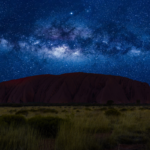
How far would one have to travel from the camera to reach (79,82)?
7512cm

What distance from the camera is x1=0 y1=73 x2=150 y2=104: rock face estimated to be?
6706 centimetres

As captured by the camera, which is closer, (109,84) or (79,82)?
(109,84)

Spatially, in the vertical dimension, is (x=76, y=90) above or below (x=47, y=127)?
above

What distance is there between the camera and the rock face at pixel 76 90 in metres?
67.1

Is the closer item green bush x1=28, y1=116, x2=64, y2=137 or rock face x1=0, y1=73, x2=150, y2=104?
green bush x1=28, y1=116, x2=64, y2=137

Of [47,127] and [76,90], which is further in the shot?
[76,90]

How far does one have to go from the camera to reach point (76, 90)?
71.6 m

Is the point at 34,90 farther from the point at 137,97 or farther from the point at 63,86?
the point at 137,97

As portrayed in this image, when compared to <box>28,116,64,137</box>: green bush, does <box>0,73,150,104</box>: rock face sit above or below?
Result: above

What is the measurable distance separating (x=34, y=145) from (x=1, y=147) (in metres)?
0.77

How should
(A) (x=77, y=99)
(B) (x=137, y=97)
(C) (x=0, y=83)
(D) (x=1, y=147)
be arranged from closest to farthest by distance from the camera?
(D) (x=1, y=147), (A) (x=77, y=99), (B) (x=137, y=97), (C) (x=0, y=83)

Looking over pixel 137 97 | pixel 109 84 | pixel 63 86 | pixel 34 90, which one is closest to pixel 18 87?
pixel 34 90

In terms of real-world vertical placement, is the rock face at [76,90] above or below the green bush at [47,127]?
above

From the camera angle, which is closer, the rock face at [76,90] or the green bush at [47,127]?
the green bush at [47,127]
